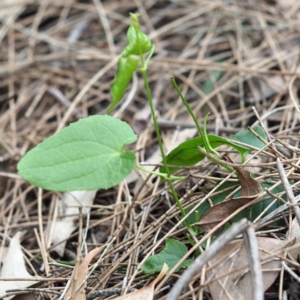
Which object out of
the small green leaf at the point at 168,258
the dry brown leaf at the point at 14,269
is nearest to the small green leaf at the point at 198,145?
the small green leaf at the point at 168,258

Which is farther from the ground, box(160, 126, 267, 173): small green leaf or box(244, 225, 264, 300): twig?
box(160, 126, 267, 173): small green leaf

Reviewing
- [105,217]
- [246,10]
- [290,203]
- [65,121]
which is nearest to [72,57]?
[65,121]

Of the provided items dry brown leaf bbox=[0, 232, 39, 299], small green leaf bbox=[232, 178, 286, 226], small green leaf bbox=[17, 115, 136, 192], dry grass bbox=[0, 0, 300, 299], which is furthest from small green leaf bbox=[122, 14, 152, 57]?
dry brown leaf bbox=[0, 232, 39, 299]

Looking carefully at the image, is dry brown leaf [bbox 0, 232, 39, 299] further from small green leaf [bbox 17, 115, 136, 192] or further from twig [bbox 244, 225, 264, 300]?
twig [bbox 244, 225, 264, 300]

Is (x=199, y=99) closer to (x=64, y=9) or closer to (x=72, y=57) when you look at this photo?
(x=72, y=57)

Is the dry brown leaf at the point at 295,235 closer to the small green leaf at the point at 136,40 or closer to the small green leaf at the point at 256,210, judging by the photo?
the small green leaf at the point at 256,210
